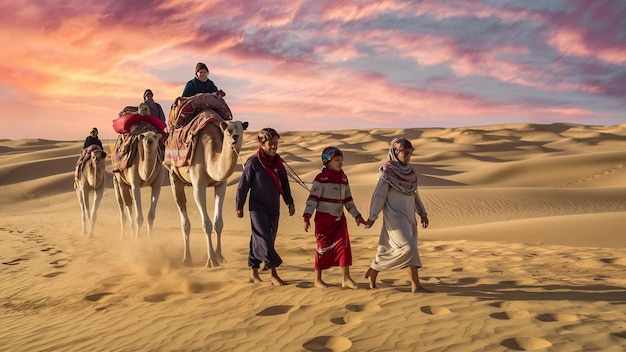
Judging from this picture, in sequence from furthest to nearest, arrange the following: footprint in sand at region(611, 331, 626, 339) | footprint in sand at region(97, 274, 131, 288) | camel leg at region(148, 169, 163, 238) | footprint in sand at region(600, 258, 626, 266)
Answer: camel leg at region(148, 169, 163, 238), footprint in sand at region(600, 258, 626, 266), footprint in sand at region(97, 274, 131, 288), footprint in sand at region(611, 331, 626, 339)

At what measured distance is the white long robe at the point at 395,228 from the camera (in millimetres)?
5422

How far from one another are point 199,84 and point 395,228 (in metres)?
5.10

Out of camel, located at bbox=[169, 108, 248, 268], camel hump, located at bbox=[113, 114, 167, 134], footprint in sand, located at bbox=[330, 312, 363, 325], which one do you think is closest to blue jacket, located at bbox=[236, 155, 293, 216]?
camel, located at bbox=[169, 108, 248, 268]

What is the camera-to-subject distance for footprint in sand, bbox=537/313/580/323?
4484mm

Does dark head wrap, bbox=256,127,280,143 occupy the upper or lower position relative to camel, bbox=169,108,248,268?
upper

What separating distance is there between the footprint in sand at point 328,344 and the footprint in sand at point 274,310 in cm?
92

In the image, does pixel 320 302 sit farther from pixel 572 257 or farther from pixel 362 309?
pixel 572 257

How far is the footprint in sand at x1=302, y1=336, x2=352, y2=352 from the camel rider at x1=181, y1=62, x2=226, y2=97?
578 cm

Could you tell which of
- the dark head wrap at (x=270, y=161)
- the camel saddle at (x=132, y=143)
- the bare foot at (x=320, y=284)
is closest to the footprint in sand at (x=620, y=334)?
the bare foot at (x=320, y=284)

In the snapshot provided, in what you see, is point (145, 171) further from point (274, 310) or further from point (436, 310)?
point (436, 310)

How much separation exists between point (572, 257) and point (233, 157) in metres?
6.14

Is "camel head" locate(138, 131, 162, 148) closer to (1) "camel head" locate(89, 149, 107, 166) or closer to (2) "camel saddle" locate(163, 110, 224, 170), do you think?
(2) "camel saddle" locate(163, 110, 224, 170)

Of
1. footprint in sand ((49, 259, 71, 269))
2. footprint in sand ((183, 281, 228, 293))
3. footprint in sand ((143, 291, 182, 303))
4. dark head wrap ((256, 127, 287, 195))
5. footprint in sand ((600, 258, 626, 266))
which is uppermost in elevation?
dark head wrap ((256, 127, 287, 195))

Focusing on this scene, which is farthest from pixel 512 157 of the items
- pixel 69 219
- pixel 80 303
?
pixel 80 303
